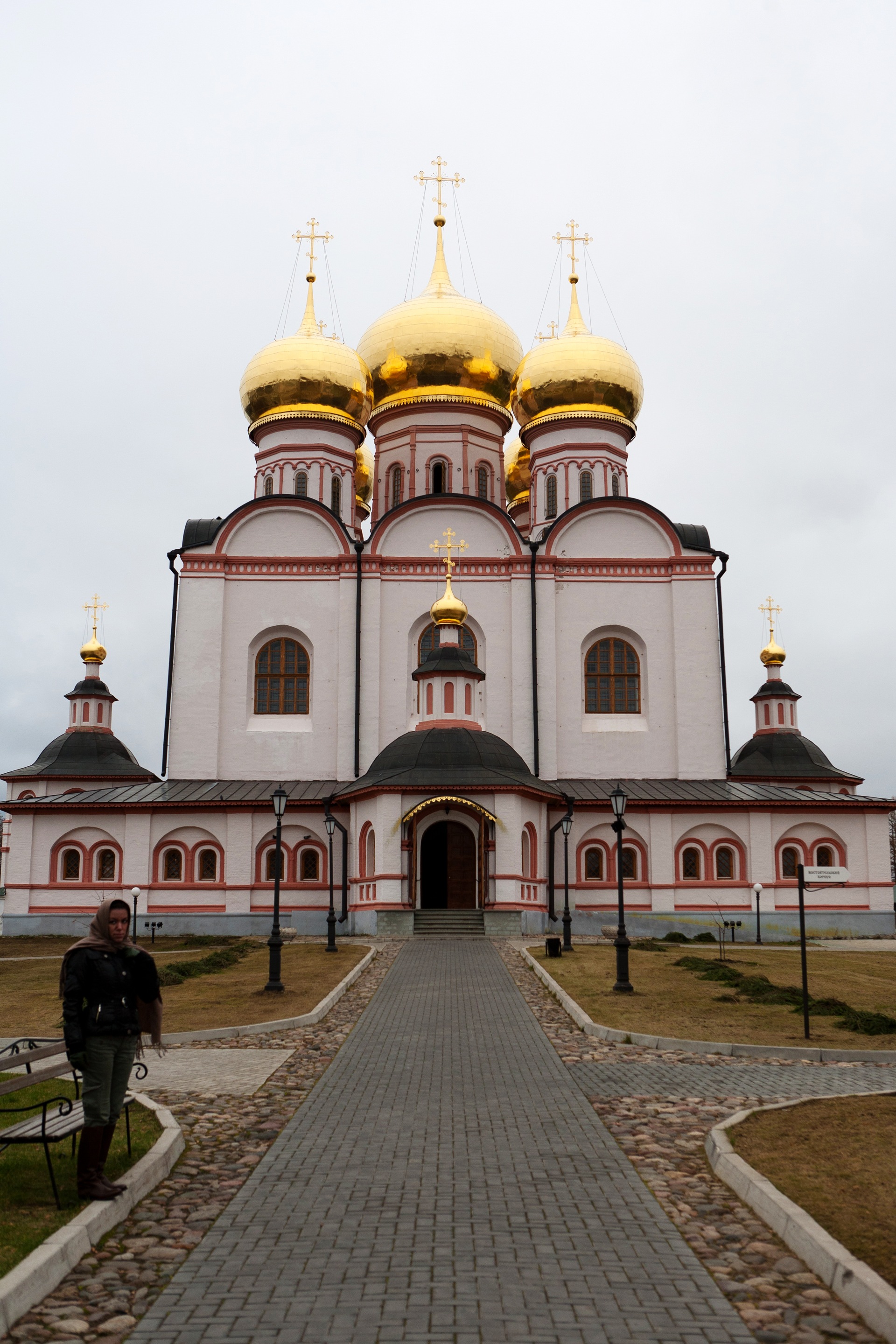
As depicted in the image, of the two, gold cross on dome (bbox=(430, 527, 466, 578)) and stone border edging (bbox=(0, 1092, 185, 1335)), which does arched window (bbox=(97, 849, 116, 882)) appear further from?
stone border edging (bbox=(0, 1092, 185, 1335))

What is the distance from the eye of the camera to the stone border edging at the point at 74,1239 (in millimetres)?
4562

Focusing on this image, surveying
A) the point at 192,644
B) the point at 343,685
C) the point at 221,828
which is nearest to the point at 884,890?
the point at 343,685

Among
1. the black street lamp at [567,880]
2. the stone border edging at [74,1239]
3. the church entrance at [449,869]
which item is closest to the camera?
the stone border edging at [74,1239]

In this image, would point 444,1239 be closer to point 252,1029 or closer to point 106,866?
point 252,1029

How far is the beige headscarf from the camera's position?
19.8 ft

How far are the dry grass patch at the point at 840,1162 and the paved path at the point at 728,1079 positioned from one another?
0.72 metres

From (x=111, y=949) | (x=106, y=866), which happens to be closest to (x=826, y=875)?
(x=111, y=949)

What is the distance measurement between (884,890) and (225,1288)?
86.2 ft

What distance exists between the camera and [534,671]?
1148 inches

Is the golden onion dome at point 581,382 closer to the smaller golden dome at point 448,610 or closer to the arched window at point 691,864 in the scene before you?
the smaller golden dome at point 448,610

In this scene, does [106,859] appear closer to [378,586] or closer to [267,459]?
[378,586]

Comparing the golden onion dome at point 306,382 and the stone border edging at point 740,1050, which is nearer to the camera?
the stone border edging at point 740,1050

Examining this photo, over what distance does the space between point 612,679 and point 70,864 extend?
14146mm

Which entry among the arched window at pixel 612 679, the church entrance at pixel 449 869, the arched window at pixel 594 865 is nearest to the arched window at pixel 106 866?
the church entrance at pixel 449 869
